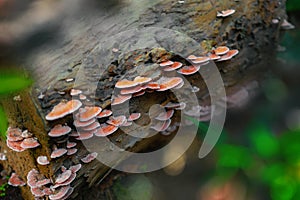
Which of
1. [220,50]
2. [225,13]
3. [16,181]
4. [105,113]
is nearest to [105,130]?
[105,113]

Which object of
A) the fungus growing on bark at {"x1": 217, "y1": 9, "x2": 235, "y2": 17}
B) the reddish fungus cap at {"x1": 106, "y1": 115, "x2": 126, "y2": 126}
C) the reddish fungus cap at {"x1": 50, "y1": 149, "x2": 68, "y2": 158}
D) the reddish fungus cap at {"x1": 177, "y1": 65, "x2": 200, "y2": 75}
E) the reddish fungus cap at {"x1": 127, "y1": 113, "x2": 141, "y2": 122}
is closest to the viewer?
the reddish fungus cap at {"x1": 50, "y1": 149, "x2": 68, "y2": 158}

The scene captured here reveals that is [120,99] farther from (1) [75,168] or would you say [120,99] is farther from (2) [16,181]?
(2) [16,181]

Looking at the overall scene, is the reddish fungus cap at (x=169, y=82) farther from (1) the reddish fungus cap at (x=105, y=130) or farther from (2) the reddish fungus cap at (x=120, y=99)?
(1) the reddish fungus cap at (x=105, y=130)

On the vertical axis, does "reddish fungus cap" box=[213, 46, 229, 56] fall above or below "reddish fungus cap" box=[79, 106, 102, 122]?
below

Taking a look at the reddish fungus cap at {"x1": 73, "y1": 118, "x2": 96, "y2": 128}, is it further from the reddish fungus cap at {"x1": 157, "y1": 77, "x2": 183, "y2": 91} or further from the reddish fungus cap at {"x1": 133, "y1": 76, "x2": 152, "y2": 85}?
the reddish fungus cap at {"x1": 157, "y1": 77, "x2": 183, "y2": 91}

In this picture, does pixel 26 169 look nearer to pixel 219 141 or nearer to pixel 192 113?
pixel 192 113

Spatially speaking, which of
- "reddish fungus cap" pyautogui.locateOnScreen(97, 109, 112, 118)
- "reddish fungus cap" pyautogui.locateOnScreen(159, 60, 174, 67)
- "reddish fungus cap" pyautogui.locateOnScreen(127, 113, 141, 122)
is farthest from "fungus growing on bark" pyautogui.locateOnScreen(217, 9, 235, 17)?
"reddish fungus cap" pyautogui.locateOnScreen(97, 109, 112, 118)

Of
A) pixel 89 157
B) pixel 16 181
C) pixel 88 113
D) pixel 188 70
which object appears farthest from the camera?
pixel 16 181

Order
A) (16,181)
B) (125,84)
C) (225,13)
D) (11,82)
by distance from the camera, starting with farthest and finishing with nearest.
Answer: (225,13)
(16,181)
(125,84)
(11,82)
